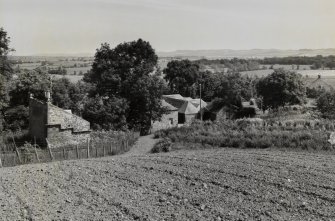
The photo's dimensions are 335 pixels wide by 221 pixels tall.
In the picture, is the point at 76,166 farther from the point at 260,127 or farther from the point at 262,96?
the point at 262,96

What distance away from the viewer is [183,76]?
86.9 m

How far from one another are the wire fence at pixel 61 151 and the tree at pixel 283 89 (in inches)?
1496

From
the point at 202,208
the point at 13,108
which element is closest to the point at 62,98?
the point at 13,108

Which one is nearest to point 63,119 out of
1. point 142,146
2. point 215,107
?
point 142,146

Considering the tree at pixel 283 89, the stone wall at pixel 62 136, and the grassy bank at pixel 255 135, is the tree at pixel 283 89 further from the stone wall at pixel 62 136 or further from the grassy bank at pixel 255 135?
the stone wall at pixel 62 136

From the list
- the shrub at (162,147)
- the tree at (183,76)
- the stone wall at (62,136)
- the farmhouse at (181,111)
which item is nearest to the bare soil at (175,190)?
the shrub at (162,147)

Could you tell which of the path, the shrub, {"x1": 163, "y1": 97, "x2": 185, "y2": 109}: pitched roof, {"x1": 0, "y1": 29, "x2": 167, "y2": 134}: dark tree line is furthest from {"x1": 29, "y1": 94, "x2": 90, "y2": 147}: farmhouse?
{"x1": 163, "y1": 97, "x2": 185, "y2": 109}: pitched roof

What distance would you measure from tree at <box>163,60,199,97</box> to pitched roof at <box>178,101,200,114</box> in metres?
20.6

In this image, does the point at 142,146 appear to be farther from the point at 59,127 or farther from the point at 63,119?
the point at 59,127

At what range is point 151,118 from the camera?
4350cm

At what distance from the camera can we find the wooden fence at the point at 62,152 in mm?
25797

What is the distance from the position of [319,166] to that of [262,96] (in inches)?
1935

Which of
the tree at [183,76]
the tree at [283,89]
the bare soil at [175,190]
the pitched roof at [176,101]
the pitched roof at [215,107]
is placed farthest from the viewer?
the tree at [183,76]

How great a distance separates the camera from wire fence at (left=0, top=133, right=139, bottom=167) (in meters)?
25.8
